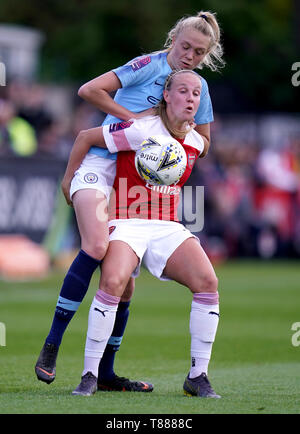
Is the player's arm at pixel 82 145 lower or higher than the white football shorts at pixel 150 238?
higher

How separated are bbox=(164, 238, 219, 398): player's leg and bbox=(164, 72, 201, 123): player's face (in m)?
0.84

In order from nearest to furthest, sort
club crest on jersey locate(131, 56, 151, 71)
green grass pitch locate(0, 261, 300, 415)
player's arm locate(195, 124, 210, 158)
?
green grass pitch locate(0, 261, 300, 415) < club crest on jersey locate(131, 56, 151, 71) < player's arm locate(195, 124, 210, 158)

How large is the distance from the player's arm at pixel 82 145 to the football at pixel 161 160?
0.95ft

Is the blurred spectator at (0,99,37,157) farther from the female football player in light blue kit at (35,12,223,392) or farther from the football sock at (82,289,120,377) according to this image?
the football sock at (82,289,120,377)

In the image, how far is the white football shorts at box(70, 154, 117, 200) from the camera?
6590 mm

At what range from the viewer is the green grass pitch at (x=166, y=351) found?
5.92 m

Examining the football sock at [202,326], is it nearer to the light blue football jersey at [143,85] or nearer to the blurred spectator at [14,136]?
the light blue football jersey at [143,85]

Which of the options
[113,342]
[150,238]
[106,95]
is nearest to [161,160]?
[150,238]

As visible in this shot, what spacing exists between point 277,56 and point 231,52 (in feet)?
14.3

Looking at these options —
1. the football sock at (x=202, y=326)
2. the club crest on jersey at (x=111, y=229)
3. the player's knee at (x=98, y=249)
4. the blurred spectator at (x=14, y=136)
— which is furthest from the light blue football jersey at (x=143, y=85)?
the blurred spectator at (x=14, y=136)

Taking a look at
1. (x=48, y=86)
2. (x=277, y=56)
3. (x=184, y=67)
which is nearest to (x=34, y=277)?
(x=184, y=67)

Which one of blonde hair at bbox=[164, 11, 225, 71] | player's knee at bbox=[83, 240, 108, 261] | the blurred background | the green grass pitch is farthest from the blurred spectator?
player's knee at bbox=[83, 240, 108, 261]

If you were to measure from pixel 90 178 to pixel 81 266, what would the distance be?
1.93ft

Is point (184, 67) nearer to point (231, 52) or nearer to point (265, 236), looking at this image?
point (265, 236)
